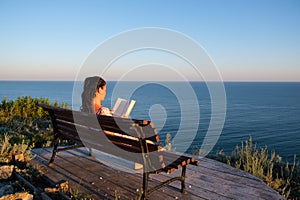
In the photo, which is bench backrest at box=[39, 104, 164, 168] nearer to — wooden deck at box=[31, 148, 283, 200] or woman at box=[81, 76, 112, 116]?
woman at box=[81, 76, 112, 116]

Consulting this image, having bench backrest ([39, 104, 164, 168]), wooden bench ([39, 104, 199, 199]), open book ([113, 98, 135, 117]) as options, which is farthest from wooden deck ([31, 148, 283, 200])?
open book ([113, 98, 135, 117])

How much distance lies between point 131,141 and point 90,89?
140 cm

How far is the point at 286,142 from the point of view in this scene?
Result: 706 inches

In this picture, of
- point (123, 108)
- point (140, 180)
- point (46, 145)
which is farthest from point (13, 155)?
point (140, 180)

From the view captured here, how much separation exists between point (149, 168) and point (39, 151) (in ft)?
10.0

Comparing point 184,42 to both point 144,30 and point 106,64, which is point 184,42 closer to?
point 144,30

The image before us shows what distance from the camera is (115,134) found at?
363cm

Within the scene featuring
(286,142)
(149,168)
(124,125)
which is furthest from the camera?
(286,142)

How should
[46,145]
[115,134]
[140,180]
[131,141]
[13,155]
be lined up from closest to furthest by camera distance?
[131,141] → [115,134] → [140,180] → [13,155] → [46,145]

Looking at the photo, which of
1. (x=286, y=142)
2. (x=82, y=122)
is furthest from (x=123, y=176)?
(x=286, y=142)

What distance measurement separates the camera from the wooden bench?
9.34 feet

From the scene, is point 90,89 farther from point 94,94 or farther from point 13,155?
point 13,155

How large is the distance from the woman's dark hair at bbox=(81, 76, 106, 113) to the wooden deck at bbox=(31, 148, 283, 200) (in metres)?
0.97

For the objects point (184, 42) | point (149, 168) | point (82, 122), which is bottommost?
point (149, 168)
